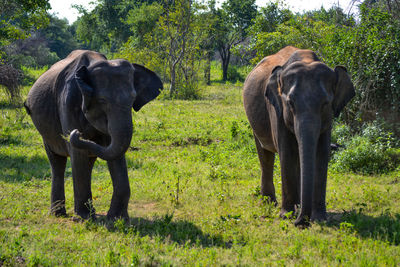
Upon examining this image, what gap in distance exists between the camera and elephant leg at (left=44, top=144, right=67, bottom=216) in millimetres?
7223

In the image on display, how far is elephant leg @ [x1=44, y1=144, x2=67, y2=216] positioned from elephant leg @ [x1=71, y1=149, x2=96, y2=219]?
473 millimetres

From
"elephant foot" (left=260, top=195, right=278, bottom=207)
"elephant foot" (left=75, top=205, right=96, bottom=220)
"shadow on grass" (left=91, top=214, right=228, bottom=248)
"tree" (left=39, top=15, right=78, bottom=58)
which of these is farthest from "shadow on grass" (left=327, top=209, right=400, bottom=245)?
"tree" (left=39, top=15, right=78, bottom=58)

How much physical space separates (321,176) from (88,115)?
10.4 feet

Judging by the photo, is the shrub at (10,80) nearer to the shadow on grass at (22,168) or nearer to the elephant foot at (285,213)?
the shadow on grass at (22,168)

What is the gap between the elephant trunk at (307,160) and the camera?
18.5ft

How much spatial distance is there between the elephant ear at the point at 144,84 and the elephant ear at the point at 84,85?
928mm

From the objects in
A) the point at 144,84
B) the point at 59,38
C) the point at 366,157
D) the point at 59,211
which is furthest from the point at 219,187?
the point at 59,38

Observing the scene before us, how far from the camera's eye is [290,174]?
661 cm

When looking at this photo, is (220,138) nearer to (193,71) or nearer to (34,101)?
(34,101)

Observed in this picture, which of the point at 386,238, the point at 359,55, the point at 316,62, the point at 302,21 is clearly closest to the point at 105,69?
the point at 316,62

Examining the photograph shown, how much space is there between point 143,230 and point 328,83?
A: 118 inches

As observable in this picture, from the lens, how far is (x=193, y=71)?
2770cm

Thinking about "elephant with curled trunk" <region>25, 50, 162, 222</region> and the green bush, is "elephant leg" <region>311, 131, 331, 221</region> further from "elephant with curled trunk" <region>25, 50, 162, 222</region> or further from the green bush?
the green bush

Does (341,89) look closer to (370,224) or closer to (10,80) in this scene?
(370,224)
